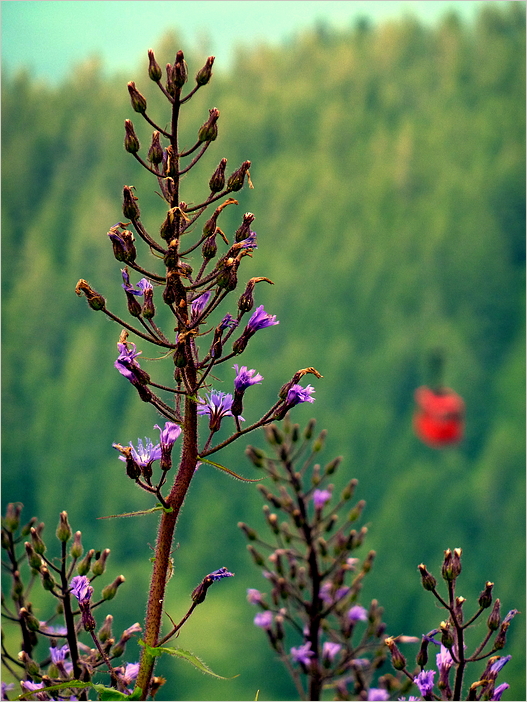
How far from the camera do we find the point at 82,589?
1.95 ft

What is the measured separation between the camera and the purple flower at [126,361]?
1.84 ft

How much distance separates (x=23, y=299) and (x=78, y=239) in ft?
2.74

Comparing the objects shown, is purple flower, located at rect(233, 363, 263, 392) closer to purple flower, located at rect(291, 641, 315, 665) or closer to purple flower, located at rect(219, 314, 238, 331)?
purple flower, located at rect(219, 314, 238, 331)

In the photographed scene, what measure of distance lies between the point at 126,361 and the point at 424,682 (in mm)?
348

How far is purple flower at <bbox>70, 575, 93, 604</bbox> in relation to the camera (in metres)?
0.59

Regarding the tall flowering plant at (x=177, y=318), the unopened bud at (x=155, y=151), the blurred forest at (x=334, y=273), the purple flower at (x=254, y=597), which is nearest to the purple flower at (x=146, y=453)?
the tall flowering plant at (x=177, y=318)

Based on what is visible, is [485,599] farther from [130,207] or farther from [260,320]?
[130,207]

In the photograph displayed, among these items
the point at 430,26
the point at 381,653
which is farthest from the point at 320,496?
the point at 430,26

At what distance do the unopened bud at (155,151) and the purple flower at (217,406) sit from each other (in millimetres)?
178

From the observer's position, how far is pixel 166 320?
7410 mm

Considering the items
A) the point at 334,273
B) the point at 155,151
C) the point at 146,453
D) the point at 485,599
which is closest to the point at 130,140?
the point at 155,151

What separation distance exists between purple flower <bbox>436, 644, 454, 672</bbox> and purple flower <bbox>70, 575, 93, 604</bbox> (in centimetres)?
30

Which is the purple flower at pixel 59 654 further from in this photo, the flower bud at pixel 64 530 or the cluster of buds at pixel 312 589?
the cluster of buds at pixel 312 589

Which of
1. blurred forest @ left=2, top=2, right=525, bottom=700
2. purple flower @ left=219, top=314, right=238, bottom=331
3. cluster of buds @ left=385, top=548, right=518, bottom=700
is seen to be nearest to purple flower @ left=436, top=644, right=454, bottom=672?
cluster of buds @ left=385, top=548, right=518, bottom=700
